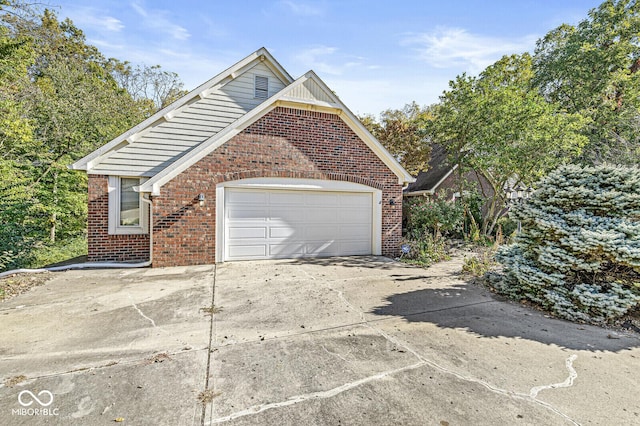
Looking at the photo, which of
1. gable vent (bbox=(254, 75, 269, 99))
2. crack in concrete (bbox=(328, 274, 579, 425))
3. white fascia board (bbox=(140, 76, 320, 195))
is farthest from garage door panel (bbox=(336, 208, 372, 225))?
crack in concrete (bbox=(328, 274, 579, 425))

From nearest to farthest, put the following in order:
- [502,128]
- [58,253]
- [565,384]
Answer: [565,384] → [502,128] → [58,253]

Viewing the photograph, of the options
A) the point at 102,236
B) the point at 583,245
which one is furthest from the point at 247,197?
the point at 583,245

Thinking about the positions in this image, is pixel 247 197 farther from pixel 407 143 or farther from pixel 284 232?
pixel 407 143

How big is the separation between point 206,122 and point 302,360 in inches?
340

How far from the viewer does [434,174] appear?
17172 millimetres

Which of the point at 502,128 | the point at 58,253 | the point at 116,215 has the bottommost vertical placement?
the point at 58,253

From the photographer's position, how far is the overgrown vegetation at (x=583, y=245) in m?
4.65

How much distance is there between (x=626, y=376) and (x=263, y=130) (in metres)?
8.29

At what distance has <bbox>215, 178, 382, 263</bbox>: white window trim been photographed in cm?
820

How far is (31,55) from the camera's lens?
10555 mm

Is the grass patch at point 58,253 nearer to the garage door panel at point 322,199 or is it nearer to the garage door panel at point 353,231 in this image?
the garage door panel at point 322,199

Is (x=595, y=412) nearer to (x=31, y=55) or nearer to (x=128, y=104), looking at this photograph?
(x=31, y=55)

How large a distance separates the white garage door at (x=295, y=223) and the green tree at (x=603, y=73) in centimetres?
1266

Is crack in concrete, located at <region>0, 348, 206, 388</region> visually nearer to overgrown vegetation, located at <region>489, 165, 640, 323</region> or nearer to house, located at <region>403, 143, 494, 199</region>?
overgrown vegetation, located at <region>489, 165, 640, 323</region>
